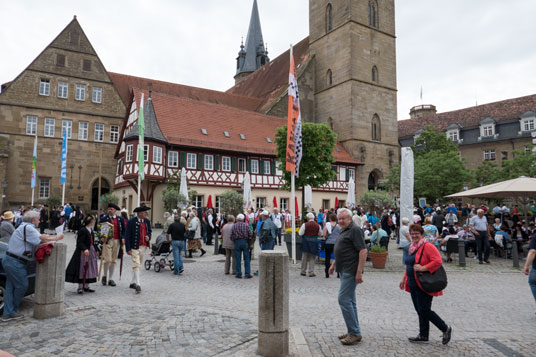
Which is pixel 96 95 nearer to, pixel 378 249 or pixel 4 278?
pixel 378 249

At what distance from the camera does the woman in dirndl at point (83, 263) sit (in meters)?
7.41

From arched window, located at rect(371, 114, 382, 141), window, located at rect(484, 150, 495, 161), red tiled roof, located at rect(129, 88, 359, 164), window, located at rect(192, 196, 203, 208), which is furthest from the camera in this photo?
window, located at rect(484, 150, 495, 161)

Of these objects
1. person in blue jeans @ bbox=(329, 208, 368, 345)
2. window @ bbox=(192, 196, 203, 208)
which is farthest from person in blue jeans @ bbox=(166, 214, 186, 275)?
window @ bbox=(192, 196, 203, 208)

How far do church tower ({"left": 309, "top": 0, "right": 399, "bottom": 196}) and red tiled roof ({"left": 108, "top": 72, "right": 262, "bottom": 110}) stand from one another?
7.91 meters

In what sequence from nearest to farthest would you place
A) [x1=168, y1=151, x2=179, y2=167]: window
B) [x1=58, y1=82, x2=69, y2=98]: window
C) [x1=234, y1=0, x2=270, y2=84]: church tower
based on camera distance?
1. [x1=168, y1=151, x2=179, y2=167]: window
2. [x1=58, y1=82, x2=69, y2=98]: window
3. [x1=234, y1=0, x2=270, y2=84]: church tower

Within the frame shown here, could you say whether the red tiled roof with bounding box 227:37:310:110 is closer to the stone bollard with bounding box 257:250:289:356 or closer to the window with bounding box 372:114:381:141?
the window with bounding box 372:114:381:141

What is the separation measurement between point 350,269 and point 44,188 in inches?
1198

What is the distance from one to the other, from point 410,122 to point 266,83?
806 inches

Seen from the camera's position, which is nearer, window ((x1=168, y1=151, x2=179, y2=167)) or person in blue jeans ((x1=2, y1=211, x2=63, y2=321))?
person in blue jeans ((x1=2, y1=211, x2=63, y2=321))

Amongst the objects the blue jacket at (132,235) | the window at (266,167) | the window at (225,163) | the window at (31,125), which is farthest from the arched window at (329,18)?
the blue jacket at (132,235)

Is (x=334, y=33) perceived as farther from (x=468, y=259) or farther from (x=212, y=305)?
(x=212, y=305)

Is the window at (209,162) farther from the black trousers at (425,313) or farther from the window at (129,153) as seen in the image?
the black trousers at (425,313)

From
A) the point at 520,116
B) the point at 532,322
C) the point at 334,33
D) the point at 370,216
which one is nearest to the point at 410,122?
the point at 520,116

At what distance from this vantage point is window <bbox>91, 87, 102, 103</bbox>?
3125cm
